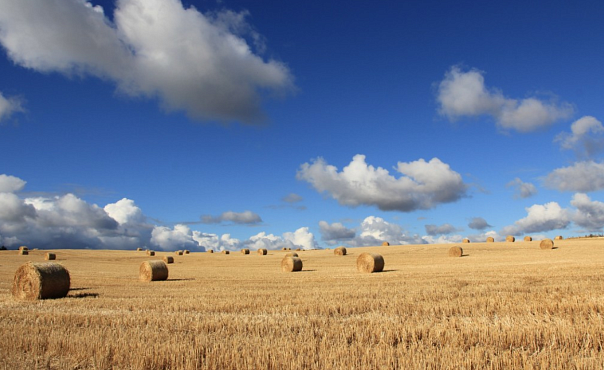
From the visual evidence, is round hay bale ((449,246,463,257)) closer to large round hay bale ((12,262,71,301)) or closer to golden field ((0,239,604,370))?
golden field ((0,239,604,370))

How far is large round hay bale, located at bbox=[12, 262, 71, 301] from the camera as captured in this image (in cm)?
1371

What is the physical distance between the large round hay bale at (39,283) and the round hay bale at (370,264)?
1498 centimetres

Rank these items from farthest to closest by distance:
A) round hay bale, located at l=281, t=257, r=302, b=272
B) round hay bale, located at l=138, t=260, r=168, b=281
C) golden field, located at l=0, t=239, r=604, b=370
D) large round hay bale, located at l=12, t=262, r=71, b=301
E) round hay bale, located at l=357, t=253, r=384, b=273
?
round hay bale, located at l=281, t=257, r=302, b=272, round hay bale, located at l=357, t=253, r=384, b=273, round hay bale, located at l=138, t=260, r=168, b=281, large round hay bale, located at l=12, t=262, r=71, b=301, golden field, located at l=0, t=239, r=604, b=370

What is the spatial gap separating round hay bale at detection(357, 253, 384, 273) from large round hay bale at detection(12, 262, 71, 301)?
1498 cm

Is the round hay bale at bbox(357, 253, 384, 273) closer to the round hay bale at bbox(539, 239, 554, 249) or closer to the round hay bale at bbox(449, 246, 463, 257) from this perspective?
the round hay bale at bbox(449, 246, 463, 257)

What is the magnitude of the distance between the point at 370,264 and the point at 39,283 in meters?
15.9

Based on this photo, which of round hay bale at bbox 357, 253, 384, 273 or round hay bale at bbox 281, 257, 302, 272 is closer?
round hay bale at bbox 357, 253, 384, 273

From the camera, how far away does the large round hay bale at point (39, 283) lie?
13.7 metres

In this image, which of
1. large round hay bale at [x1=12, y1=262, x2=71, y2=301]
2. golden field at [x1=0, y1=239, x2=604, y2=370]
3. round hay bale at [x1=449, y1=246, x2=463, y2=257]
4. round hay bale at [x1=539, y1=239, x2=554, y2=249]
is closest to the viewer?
golden field at [x1=0, y1=239, x2=604, y2=370]

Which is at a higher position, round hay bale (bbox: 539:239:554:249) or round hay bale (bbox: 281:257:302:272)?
round hay bale (bbox: 539:239:554:249)

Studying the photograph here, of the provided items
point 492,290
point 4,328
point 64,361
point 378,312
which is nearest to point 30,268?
point 4,328

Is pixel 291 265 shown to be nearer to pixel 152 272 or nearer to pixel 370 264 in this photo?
pixel 370 264

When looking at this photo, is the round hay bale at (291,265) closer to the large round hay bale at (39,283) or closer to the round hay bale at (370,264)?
the round hay bale at (370,264)

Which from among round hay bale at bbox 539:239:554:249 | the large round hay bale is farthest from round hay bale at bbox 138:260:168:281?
round hay bale at bbox 539:239:554:249
